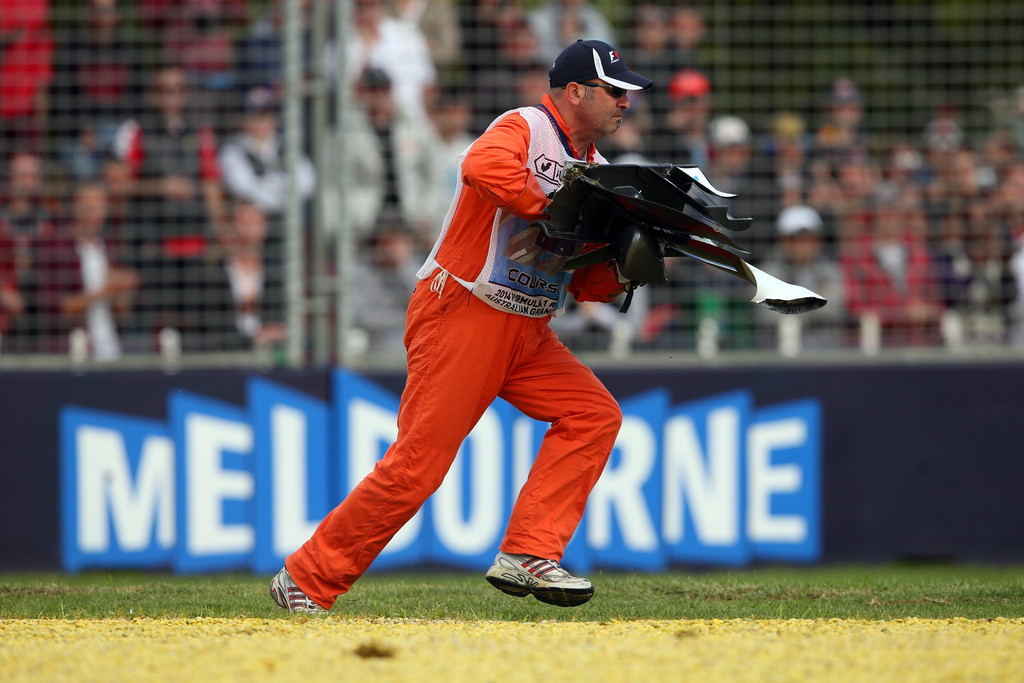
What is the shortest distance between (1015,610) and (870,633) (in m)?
1.29

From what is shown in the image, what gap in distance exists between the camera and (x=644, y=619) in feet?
16.0

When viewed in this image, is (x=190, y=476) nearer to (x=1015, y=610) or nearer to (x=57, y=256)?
(x=57, y=256)

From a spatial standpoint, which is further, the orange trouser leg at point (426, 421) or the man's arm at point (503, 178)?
the orange trouser leg at point (426, 421)

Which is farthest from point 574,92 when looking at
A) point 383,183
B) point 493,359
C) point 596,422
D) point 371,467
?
point 371,467

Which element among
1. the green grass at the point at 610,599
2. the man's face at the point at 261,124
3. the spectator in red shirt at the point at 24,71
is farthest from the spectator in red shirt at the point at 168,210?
the green grass at the point at 610,599

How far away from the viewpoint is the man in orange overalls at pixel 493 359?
471 cm

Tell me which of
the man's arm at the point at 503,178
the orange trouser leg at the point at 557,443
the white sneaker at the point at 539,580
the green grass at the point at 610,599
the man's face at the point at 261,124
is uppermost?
the man's face at the point at 261,124

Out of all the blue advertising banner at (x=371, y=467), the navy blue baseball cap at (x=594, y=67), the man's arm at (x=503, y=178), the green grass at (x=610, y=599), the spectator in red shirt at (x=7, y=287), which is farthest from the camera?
the spectator in red shirt at (x=7, y=287)

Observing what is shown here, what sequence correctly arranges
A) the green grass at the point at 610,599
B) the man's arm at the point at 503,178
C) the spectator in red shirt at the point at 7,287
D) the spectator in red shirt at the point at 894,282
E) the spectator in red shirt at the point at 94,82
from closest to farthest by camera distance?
1. the man's arm at the point at 503,178
2. the green grass at the point at 610,599
3. the spectator in red shirt at the point at 7,287
4. the spectator in red shirt at the point at 94,82
5. the spectator in red shirt at the point at 894,282

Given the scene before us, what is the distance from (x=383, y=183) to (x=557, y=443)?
3.46 meters

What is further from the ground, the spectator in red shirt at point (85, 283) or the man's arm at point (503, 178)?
the man's arm at point (503, 178)

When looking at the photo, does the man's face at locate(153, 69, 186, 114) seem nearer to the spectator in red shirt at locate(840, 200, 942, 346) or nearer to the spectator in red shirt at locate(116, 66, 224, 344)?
the spectator in red shirt at locate(116, 66, 224, 344)

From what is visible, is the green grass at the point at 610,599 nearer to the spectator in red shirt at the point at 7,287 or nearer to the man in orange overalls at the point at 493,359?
the man in orange overalls at the point at 493,359

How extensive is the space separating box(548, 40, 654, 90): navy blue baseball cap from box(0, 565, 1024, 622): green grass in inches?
82.2
